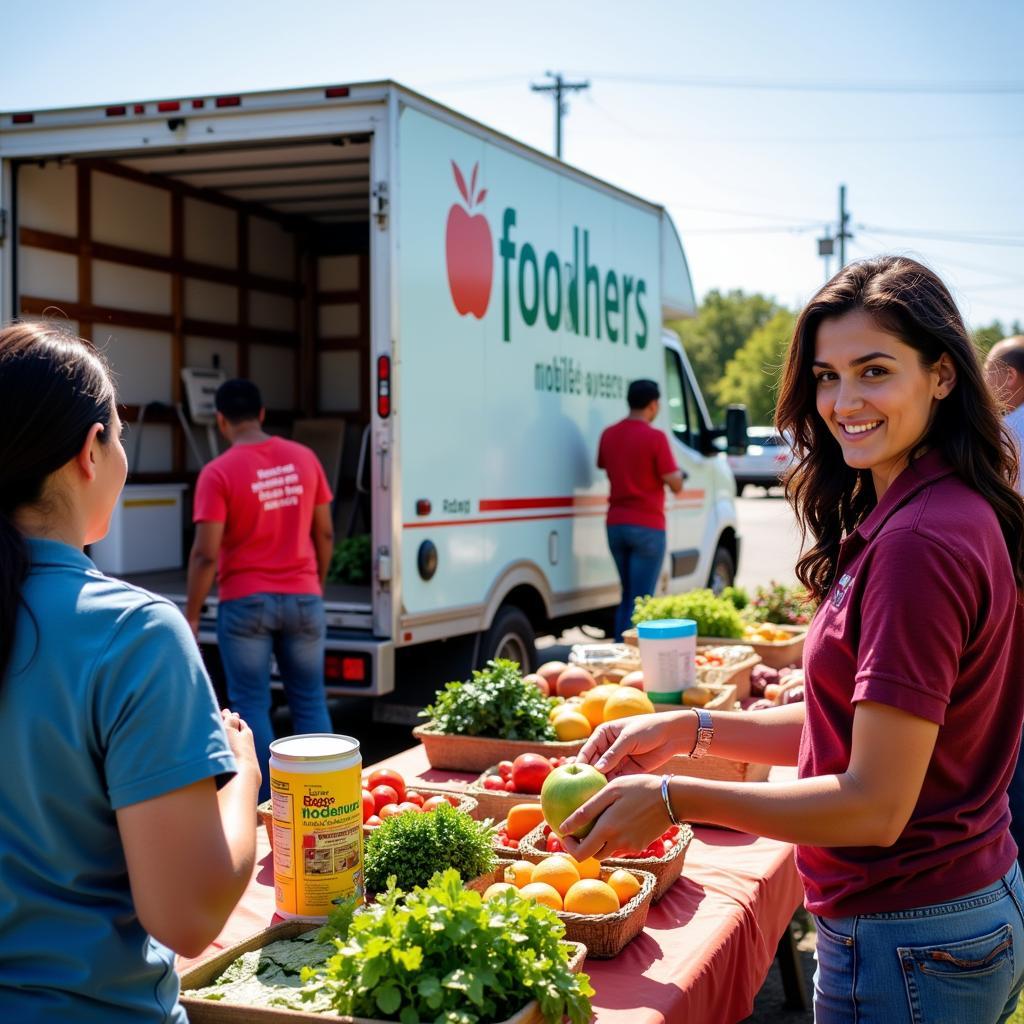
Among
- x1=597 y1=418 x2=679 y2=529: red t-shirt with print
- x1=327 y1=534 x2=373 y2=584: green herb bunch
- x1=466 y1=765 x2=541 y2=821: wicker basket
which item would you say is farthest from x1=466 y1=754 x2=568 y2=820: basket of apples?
x1=597 y1=418 x2=679 y2=529: red t-shirt with print

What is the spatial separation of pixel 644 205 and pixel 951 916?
7.31m

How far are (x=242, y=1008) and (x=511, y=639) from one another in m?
5.07

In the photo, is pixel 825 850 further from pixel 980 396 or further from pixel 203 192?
pixel 203 192

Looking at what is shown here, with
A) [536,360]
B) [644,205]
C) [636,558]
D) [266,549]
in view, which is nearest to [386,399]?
[266,549]

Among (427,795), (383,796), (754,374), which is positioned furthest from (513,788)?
(754,374)

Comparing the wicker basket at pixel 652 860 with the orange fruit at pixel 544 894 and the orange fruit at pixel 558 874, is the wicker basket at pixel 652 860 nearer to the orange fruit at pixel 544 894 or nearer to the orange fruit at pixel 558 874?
the orange fruit at pixel 558 874

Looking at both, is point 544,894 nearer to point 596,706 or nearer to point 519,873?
point 519,873

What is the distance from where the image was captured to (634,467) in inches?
307

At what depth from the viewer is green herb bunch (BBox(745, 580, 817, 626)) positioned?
5.91 meters

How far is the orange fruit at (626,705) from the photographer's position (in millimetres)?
3393

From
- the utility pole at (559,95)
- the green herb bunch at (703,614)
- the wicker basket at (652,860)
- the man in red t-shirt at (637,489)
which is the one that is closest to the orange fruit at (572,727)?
the wicker basket at (652,860)

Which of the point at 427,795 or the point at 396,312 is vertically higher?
the point at 396,312

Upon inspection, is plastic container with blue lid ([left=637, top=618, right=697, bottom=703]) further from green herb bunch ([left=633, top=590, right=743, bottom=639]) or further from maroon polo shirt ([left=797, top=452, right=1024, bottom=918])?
maroon polo shirt ([left=797, top=452, right=1024, bottom=918])

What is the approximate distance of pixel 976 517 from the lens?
5.83 feet
